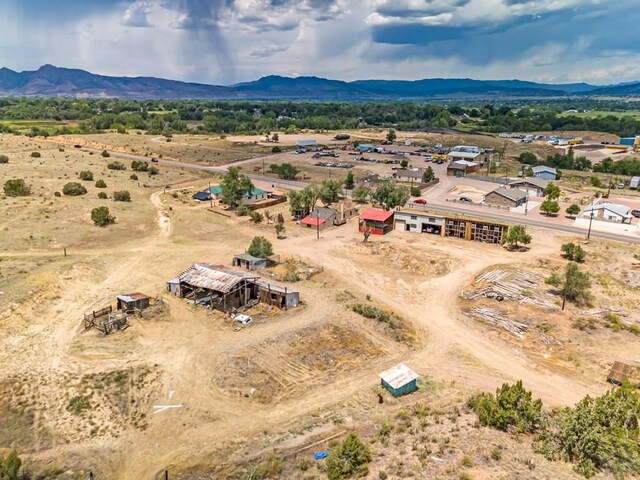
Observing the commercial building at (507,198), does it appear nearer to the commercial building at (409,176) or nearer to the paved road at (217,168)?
the commercial building at (409,176)

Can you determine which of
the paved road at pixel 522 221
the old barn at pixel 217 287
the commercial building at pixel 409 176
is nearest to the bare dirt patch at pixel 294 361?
the old barn at pixel 217 287

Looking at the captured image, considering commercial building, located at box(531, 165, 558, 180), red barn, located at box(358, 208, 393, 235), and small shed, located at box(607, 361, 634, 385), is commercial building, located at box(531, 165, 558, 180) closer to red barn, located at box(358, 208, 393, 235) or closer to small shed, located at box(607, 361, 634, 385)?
red barn, located at box(358, 208, 393, 235)

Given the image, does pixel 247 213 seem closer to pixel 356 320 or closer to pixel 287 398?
pixel 356 320

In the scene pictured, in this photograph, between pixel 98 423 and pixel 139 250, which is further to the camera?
pixel 139 250

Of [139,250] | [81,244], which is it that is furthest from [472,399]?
[81,244]

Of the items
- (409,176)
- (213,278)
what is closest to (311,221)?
(213,278)

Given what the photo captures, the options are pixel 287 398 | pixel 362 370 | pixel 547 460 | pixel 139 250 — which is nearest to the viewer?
pixel 547 460
